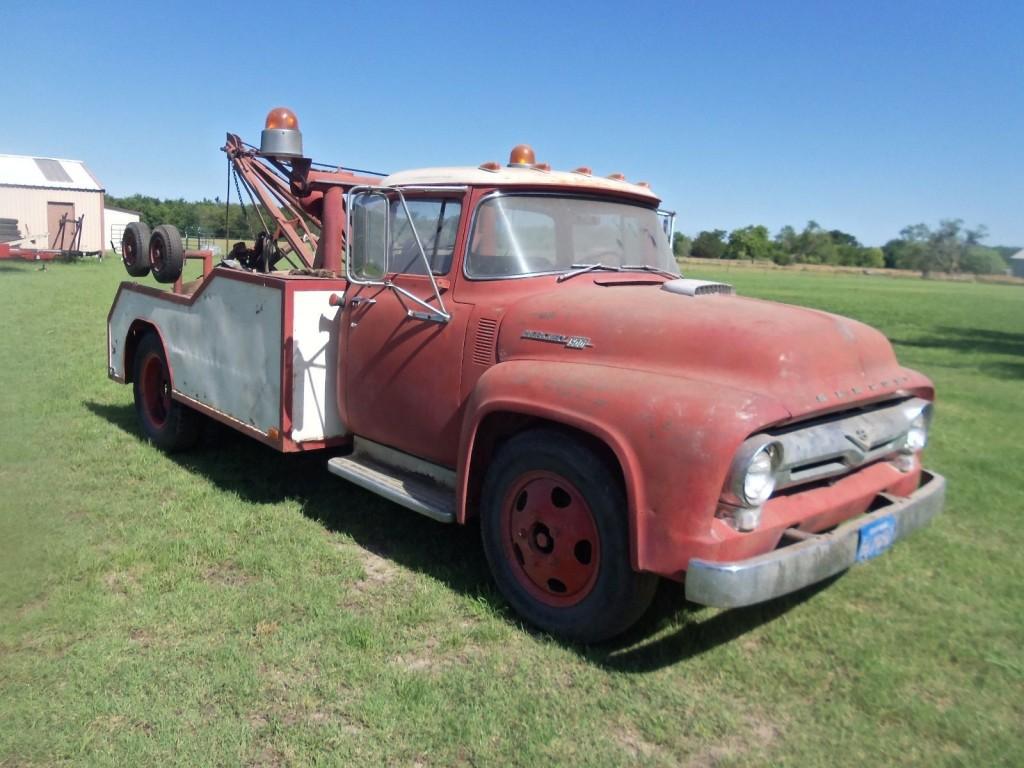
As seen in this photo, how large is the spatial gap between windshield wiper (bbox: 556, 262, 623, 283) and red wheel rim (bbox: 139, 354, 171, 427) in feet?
13.0

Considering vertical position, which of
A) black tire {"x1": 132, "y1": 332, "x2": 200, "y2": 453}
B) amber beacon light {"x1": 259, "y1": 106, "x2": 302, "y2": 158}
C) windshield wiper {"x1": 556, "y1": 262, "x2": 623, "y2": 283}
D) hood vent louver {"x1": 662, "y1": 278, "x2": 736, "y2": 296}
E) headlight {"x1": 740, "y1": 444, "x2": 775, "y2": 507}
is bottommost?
black tire {"x1": 132, "y1": 332, "x2": 200, "y2": 453}

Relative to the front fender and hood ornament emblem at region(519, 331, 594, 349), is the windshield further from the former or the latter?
the front fender

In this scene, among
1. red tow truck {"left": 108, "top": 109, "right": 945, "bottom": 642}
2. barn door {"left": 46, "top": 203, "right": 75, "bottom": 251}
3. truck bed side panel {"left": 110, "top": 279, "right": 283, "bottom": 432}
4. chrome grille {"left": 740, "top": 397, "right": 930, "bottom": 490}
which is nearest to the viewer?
red tow truck {"left": 108, "top": 109, "right": 945, "bottom": 642}

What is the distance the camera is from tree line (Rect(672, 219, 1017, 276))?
8438cm

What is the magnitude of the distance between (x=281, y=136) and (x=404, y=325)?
2957 millimetres

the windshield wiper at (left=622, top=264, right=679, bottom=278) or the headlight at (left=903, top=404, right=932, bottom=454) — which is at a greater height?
the windshield wiper at (left=622, top=264, right=679, bottom=278)

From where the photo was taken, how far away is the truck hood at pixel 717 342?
3.39 m

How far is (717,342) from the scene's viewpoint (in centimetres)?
348

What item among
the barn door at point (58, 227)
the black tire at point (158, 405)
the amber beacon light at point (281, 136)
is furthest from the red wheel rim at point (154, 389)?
the barn door at point (58, 227)

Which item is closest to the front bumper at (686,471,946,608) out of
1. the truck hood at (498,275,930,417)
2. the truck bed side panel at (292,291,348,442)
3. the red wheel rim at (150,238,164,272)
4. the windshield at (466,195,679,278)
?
the truck hood at (498,275,930,417)

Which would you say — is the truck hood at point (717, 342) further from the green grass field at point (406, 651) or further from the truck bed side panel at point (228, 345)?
the truck bed side panel at point (228, 345)

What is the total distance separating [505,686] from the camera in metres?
3.45

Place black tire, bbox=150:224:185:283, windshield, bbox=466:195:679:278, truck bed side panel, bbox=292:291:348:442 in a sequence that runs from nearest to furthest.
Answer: windshield, bbox=466:195:679:278
truck bed side panel, bbox=292:291:348:442
black tire, bbox=150:224:185:283

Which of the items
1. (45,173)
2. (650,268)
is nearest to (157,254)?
(650,268)
